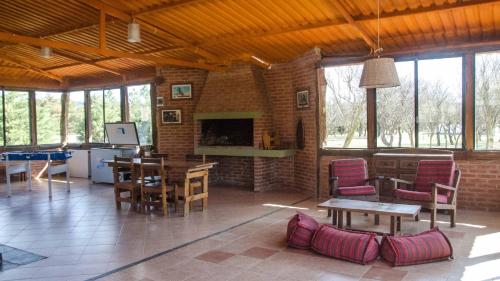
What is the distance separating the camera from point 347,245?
4.09 meters

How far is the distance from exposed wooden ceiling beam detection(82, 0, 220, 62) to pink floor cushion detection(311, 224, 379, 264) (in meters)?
4.68

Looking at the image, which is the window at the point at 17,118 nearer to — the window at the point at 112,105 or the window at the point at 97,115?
the window at the point at 97,115

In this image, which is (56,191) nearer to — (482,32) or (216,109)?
(216,109)

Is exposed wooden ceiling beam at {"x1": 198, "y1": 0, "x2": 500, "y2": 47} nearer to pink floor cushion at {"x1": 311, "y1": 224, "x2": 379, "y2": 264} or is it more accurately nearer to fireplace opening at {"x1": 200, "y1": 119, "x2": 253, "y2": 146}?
fireplace opening at {"x1": 200, "y1": 119, "x2": 253, "y2": 146}

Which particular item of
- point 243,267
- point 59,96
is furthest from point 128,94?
point 243,267

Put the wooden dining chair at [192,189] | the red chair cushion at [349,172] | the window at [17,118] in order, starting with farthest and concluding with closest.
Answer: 1. the window at [17,118]
2. the wooden dining chair at [192,189]
3. the red chair cushion at [349,172]

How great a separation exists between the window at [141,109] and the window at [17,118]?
10.2ft

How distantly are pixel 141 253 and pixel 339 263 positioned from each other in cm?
215

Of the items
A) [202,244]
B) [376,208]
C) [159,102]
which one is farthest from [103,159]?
[376,208]

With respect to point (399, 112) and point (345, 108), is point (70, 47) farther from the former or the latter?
point (399, 112)

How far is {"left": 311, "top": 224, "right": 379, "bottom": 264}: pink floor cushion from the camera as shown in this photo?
13.1 feet

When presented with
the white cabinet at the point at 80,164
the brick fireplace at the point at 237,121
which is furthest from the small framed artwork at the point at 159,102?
the white cabinet at the point at 80,164

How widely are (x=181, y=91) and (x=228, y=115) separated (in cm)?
160

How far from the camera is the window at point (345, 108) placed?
746 cm
